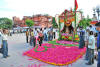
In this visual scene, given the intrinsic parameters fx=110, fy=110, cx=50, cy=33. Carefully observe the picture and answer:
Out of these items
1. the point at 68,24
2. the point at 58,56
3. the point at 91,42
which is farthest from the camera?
the point at 68,24

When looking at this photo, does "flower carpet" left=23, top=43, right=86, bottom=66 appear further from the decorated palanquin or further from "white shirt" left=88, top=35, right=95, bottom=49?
the decorated palanquin

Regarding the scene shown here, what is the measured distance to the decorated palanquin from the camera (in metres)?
12.0

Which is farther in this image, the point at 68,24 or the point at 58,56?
the point at 68,24

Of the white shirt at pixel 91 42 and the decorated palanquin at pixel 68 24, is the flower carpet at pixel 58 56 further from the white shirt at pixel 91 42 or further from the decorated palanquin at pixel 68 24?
the decorated palanquin at pixel 68 24

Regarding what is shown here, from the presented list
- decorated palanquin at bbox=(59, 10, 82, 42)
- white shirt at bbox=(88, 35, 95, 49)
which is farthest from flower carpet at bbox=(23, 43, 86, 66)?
decorated palanquin at bbox=(59, 10, 82, 42)

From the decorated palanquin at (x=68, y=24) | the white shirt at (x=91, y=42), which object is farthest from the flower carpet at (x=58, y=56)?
the decorated palanquin at (x=68, y=24)

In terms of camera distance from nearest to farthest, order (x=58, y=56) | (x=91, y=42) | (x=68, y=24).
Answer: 1. (x=91, y=42)
2. (x=58, y=56)
3. (x=68, y=24)

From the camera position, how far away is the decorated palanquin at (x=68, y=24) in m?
12.0

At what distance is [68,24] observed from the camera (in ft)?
42.1

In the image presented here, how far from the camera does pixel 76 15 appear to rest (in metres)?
11.8

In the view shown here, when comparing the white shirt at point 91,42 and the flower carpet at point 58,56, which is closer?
the white shirt at point 91,42

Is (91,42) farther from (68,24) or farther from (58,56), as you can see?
(68,24)

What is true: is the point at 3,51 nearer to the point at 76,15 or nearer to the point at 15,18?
the point at 76,15

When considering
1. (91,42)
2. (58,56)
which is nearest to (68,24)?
(58,56)
